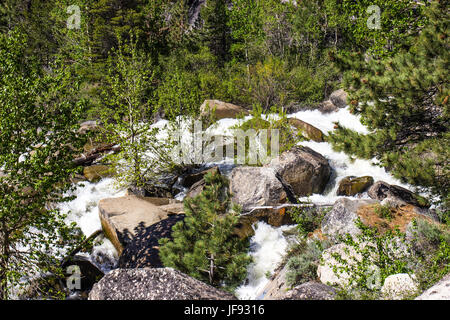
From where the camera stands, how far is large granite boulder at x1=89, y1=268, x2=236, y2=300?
3.71m

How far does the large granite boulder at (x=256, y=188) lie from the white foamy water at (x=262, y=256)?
0.67 metres

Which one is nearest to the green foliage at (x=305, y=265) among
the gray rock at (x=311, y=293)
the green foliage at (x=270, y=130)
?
the gray rock at (x=311, y=293)

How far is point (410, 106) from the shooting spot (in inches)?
262

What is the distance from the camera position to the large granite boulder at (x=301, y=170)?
404 inches

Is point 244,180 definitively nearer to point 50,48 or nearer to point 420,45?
point 420,45

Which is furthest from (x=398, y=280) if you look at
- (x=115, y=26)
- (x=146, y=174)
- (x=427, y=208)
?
(x=115, y=26)

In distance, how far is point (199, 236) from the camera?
604cm

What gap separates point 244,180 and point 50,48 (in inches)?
1015

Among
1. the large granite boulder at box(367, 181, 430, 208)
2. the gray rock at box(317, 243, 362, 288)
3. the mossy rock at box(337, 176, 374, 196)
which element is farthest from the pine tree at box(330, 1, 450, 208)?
the mossy rock at box(337, 176, 374, 196)

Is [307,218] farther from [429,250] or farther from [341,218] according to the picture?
[429,250]

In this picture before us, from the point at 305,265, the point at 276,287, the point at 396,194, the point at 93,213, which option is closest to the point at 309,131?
the point at 396,194

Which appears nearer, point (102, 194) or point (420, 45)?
point (420, 45)

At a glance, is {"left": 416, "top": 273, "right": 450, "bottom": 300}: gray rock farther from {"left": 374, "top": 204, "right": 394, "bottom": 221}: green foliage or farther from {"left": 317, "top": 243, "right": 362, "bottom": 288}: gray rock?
{"left": 374, "top": 204, "right": 394, "bottom": 221}: green foliage

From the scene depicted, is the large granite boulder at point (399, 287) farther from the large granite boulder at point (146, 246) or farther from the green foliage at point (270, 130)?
the green foliage at point (270, 130)
